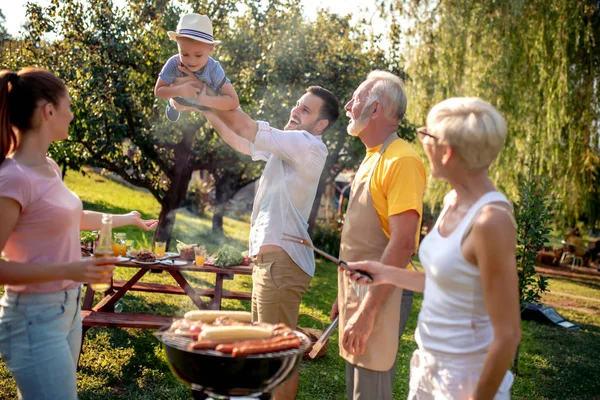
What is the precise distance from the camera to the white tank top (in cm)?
199

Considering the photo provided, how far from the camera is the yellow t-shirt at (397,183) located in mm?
2665

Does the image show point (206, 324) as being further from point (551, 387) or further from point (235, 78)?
point (235, 78)

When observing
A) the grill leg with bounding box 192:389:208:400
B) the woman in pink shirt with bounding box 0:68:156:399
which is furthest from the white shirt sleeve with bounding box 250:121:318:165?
the grill leg with bounding box 192:389:208:400

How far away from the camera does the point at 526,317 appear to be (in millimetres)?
9234

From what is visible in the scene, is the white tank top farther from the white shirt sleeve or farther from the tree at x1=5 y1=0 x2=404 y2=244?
the tree at x1=5 y1=0 x2=404 y2=244

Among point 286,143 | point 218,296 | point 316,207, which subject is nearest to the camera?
point 286,143

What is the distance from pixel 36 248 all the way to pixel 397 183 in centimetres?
157

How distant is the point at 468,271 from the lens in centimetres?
198

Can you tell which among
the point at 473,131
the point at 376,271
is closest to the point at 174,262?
the point at 376,271

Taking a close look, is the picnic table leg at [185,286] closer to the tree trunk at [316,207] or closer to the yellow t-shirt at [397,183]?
the yellow t-shirt at [397,183]

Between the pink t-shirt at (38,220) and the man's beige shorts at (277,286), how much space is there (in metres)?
1.30

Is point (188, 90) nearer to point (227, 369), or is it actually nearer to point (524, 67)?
point (227, 369)

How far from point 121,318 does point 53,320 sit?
3.28 metres

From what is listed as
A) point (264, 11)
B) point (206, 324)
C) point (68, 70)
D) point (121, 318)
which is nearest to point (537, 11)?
point (264, 11)
